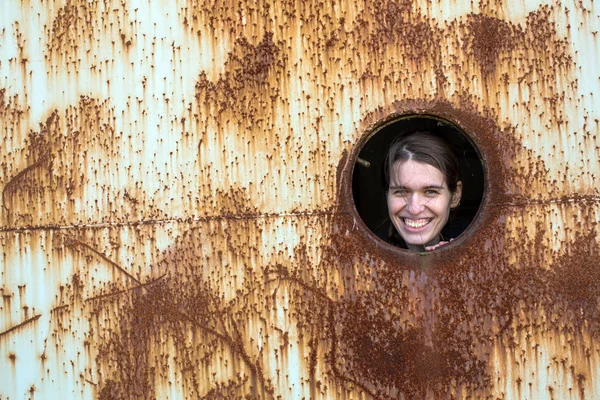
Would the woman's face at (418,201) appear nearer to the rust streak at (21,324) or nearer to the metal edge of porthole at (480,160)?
the metal edge of porthole at (480,160)

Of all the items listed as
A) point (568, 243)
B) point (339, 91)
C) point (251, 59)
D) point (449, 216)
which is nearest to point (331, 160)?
point (339, 91)

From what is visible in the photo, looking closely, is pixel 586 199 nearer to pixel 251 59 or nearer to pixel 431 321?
pixel 431 321

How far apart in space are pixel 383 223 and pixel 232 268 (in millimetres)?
599

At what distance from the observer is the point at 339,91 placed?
5.11 feet

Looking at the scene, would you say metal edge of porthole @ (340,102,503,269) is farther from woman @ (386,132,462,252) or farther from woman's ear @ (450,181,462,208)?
woman's ear @ (450,181,462,208)

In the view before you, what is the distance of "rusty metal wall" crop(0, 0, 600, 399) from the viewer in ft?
4.96

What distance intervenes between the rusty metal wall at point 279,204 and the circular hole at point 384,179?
227mm

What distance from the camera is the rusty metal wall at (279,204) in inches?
59.5

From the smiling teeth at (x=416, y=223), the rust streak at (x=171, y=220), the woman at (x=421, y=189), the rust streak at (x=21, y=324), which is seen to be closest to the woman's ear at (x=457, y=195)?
the woman at (x=421, y=189)

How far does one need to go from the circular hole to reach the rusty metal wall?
0.23 metres

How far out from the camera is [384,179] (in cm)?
183

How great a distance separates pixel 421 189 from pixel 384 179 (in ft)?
0.69

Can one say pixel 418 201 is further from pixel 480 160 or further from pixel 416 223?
pixel 480 160

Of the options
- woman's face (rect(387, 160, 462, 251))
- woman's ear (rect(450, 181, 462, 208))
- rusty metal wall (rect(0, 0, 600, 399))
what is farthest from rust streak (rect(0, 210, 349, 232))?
woman's ear (rect(450, 181, 462, 208))
